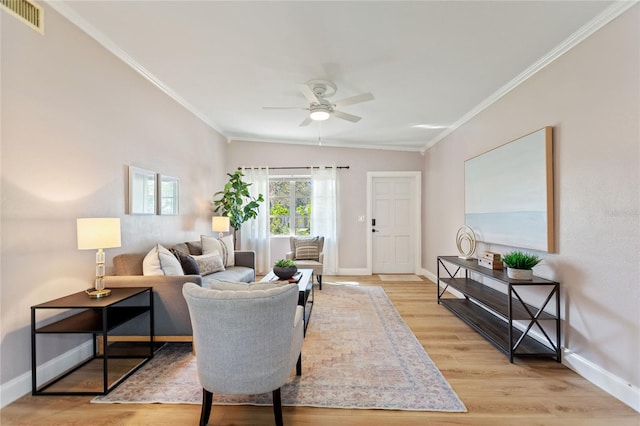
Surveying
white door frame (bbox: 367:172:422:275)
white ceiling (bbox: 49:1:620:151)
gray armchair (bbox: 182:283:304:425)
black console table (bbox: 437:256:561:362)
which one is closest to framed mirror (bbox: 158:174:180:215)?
white ceiling (bbox: 49:1:620:151)

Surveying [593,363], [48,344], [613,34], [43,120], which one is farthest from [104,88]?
[593,363]

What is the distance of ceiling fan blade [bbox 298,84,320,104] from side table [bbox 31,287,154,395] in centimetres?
227

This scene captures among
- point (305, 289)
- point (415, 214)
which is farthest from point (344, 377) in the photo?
point (415, 214)

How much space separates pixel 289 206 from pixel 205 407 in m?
4.45

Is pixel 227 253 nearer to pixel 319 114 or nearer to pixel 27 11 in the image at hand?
pixel 319 114

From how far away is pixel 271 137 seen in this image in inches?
219

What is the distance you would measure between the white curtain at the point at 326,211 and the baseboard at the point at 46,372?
389 centimetres

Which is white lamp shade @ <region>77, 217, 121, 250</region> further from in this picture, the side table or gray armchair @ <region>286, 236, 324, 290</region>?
gray armchair @ <region>286, 236, 324, 290</region>

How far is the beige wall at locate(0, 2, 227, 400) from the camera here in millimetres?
1904

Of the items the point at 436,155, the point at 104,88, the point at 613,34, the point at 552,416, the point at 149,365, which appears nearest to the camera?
the point at 552,416

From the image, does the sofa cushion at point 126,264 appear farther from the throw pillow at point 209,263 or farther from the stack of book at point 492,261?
the stack of book at point 492,261

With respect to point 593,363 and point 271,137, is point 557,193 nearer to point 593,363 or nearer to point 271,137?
point 593,363

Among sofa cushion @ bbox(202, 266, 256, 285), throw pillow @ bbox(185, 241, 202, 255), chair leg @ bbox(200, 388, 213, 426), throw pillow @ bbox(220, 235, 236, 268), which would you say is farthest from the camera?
throw pillow @ bbox(220, 235, 236, 268)

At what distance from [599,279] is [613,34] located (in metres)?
1.70
